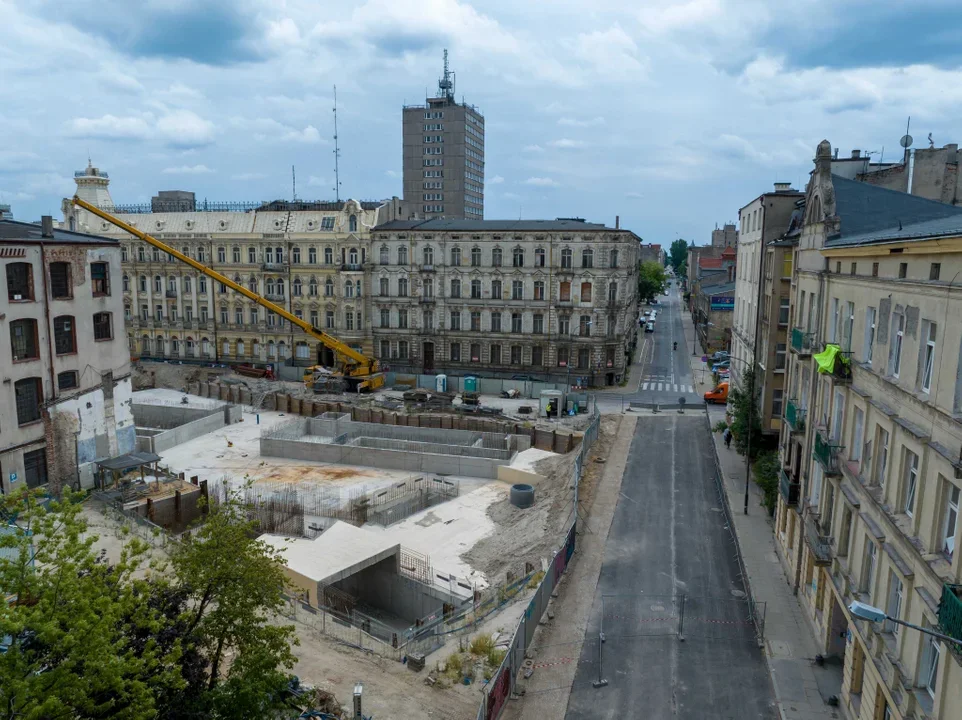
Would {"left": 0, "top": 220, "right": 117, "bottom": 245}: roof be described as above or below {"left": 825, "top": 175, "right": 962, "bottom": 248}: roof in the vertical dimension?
below

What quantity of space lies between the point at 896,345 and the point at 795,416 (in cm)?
1050

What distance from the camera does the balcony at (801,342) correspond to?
27.6m

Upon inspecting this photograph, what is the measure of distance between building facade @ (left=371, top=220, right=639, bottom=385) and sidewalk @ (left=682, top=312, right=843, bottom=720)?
29623 millimetres

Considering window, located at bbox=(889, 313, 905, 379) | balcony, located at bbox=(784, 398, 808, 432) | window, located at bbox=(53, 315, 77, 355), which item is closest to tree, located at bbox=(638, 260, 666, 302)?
balcony, located at bbox=(784, 398, 808, 432)

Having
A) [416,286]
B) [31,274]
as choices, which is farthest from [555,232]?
[31,274]

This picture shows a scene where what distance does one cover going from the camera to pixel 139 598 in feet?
47.2

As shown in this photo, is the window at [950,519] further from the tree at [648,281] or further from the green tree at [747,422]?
the tree at [648,281]

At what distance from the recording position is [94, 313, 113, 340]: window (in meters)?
40.2

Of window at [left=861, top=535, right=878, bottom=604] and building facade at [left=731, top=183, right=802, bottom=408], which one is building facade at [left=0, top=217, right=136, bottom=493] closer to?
window at [left=861, top=535, right=878, bottom=604]

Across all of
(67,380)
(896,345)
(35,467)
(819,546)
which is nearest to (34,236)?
(67,380)

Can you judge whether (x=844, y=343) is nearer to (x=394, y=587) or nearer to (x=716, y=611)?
(x=716, y=611)

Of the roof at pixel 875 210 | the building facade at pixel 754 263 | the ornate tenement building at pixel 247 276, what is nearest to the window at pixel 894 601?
the roof at pixel 875 210

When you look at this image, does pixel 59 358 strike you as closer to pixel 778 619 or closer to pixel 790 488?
pixel 790 488

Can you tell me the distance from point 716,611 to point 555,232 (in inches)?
1831
